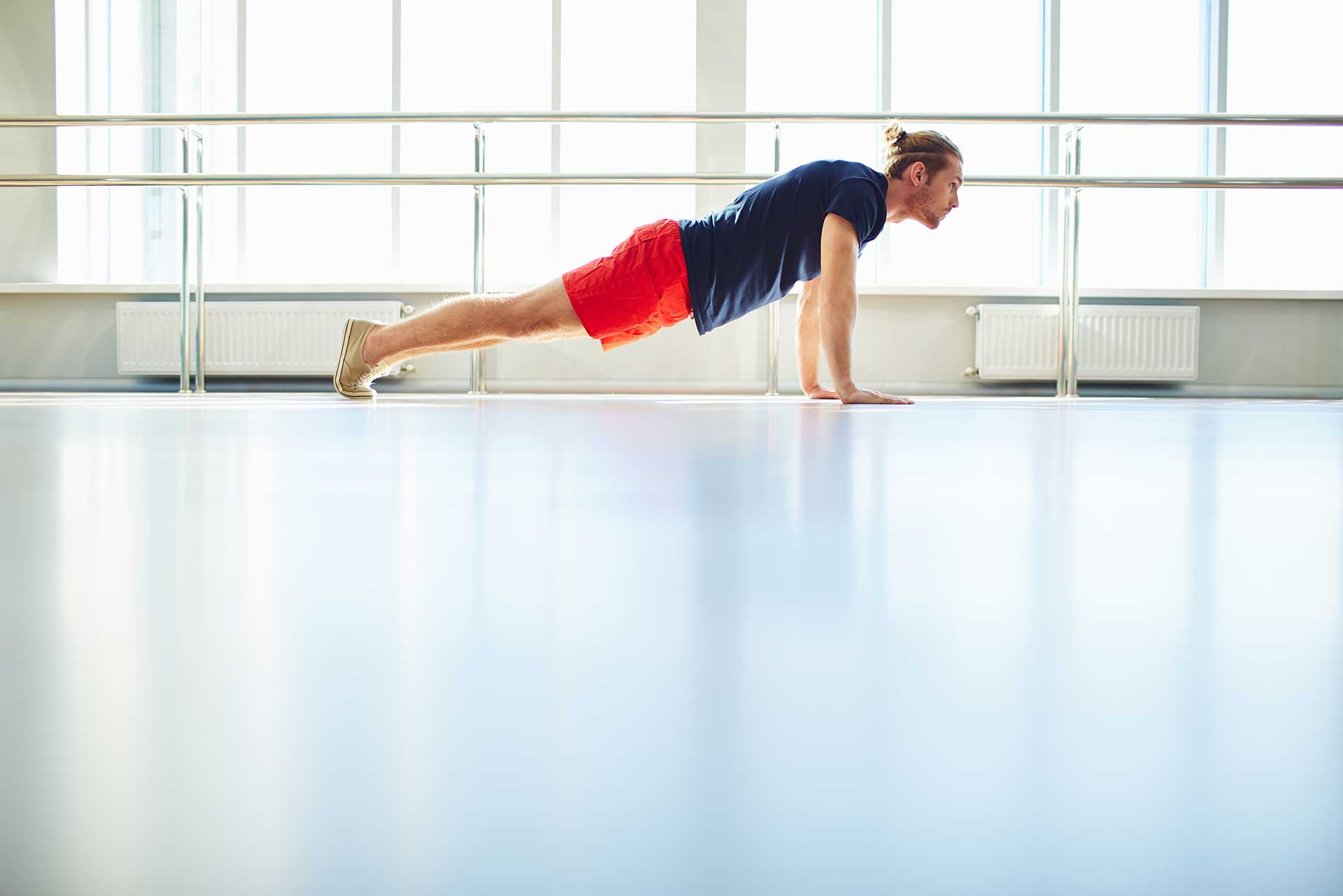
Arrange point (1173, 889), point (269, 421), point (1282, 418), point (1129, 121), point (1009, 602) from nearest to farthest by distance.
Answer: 1. point (1173, 889)
2. point (1009, 602)
3. point (269, 421)
4. point (1282, 418)
5. point (1129, 121)

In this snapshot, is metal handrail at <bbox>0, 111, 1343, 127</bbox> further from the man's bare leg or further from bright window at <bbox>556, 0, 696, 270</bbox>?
bright window at <bbox>556, 0, 696, 270</bbox>

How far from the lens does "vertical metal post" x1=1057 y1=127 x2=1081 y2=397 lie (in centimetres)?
237

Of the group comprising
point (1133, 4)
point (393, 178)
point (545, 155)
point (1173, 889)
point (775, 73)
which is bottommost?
point (1173, 889)

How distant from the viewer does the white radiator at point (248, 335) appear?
3.05 m

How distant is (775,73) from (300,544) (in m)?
3.68

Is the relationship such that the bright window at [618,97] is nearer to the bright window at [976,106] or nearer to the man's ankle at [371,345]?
the bright window at [976,106]

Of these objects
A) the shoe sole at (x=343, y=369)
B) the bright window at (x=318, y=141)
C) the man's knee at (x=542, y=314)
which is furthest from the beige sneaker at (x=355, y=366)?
the bright window at (x=318, y=141)

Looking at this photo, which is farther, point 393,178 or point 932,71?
point 932,71

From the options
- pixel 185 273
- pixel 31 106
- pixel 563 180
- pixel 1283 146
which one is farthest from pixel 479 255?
pixel 1283 146

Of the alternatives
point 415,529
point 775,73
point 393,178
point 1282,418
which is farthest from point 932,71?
point 415,529

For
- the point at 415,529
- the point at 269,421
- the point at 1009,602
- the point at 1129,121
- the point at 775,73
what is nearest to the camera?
the point at 1009,602

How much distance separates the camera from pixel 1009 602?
0.64 ft

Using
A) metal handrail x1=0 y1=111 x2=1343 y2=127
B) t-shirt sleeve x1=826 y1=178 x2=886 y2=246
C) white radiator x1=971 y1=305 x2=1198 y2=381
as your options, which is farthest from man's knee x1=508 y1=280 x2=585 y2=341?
white radiator x1=971 y1=305 x2=1198 y2=381

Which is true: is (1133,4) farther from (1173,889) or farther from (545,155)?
(1173,889)
